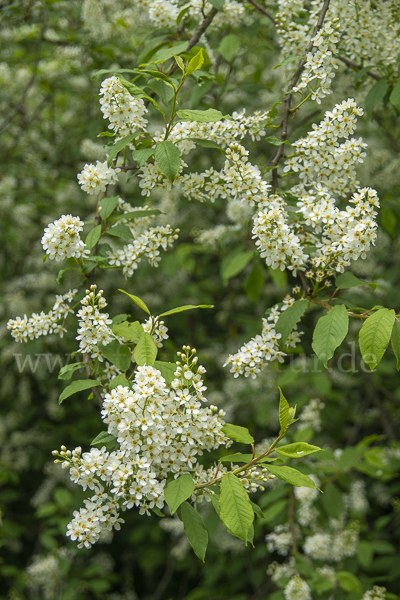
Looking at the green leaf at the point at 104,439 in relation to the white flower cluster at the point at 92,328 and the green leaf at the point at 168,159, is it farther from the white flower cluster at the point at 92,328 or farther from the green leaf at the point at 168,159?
the green leaf at the point at 168,159

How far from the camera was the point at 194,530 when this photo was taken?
6.31ft

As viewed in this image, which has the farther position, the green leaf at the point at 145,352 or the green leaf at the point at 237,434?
the green leaf at the point at 237,434

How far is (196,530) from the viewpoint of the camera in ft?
6.31

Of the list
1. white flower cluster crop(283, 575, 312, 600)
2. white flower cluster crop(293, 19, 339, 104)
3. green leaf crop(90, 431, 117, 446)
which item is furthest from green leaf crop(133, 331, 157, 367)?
white flower cluster crop(283, 575, 312, 600)

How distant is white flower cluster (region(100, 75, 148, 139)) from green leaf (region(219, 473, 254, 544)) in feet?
5.25

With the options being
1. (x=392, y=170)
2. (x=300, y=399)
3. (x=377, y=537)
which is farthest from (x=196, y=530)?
(x=392, y=170)

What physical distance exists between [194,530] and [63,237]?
1.33 m

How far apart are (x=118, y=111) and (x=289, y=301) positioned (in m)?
1.18

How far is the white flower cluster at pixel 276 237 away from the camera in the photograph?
2178mm

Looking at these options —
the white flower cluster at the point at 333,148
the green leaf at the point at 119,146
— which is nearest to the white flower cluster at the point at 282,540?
the white flower cluster at the point at 333,148

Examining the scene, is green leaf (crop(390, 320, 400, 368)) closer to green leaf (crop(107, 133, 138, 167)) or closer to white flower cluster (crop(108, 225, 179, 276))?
white flower cluster (crop(108, 225, 179, 276))

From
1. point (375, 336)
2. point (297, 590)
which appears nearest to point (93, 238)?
point (375, 336)

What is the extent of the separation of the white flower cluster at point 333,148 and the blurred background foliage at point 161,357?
138cm

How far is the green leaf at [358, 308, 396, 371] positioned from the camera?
195 cm
